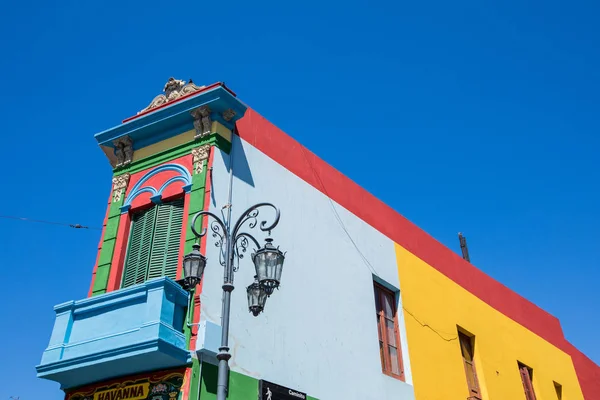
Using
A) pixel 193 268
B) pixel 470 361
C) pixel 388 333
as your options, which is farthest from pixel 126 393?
pixel 470 361

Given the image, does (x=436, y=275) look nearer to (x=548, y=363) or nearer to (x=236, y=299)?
(x=548, y=363)

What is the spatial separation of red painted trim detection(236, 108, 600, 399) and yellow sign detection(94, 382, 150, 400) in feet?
15.2

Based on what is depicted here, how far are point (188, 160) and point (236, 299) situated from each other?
8.34 feet

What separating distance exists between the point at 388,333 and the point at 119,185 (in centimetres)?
608

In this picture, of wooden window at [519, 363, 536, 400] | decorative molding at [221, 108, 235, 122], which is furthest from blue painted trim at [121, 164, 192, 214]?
wooden window at [519, 363, 536, 400]

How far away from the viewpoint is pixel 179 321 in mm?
8141

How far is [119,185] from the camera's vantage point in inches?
411

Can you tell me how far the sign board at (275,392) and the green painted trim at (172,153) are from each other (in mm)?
3859

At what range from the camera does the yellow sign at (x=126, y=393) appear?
790 cm

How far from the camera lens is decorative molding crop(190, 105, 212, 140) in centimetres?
992

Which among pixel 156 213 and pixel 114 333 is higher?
pixel 156 213

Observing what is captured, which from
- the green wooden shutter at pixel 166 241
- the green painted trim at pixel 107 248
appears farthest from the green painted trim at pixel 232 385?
the green painted trim at pixel 107 248

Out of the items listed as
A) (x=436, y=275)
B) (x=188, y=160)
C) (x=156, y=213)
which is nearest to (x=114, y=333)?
(x=156, y=213)

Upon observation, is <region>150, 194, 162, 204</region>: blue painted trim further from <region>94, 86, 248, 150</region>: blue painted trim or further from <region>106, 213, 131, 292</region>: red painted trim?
<region>94, 86, 248, 150</region>: blue painted trim
